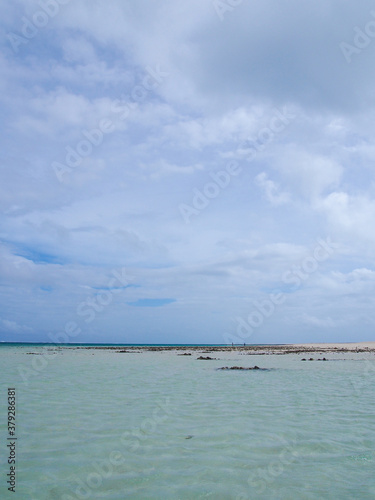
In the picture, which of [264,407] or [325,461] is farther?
[264,407]

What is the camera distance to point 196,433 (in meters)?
11.5

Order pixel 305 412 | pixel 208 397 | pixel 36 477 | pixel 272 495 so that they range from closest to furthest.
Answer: pixel 272 495
pixel 36 477
pixel 305 412
pixel 208 397

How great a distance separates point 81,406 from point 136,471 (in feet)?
25.4

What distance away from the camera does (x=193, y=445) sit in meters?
10.4

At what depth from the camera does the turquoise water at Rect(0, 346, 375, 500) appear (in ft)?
25.7

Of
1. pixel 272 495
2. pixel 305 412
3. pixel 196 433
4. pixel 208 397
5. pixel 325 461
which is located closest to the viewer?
pixel 272 495

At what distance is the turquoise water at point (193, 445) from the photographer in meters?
7.82

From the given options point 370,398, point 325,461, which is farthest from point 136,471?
point 370,398

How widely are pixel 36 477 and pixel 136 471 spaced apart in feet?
7.24

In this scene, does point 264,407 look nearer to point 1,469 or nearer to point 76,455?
point 76,455

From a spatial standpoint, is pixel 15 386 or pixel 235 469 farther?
pixel 15 386

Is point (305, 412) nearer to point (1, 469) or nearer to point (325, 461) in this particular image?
point (325, 461)

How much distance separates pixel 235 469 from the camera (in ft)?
28.7

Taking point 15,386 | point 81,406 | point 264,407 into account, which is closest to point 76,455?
point 81,406
